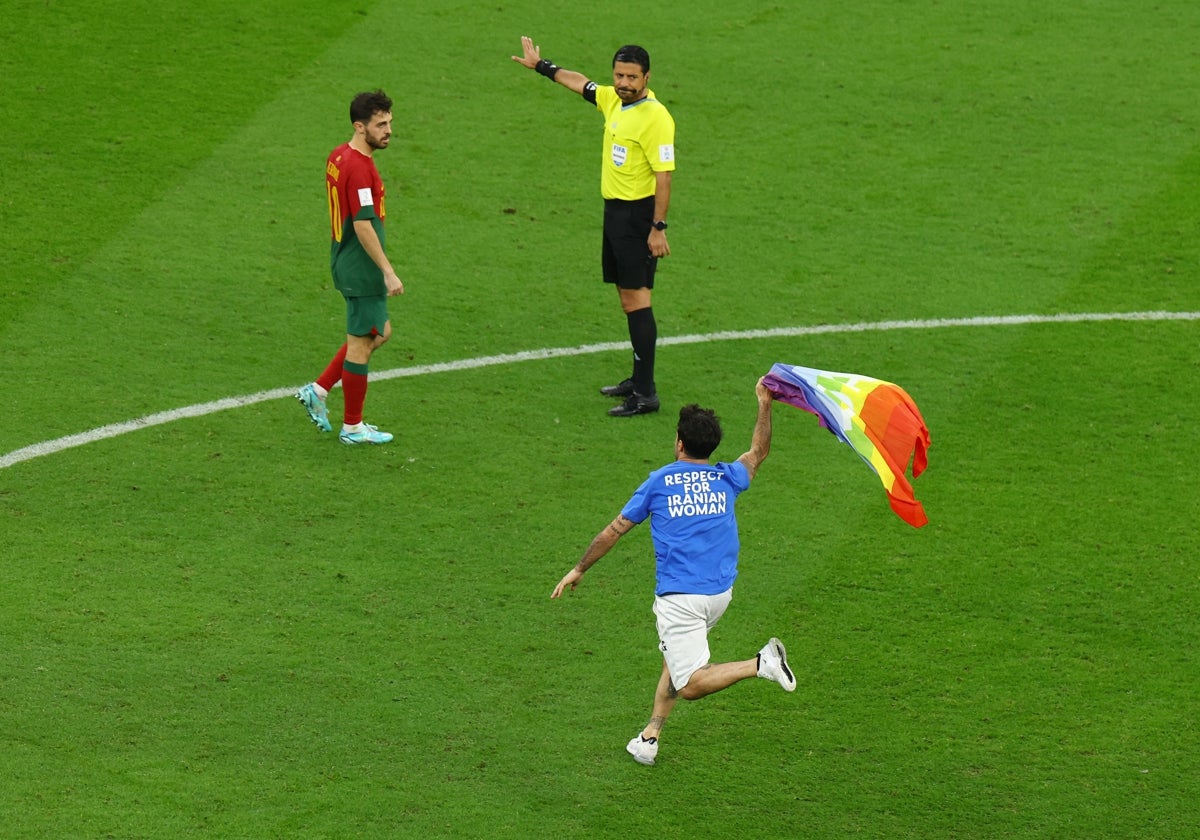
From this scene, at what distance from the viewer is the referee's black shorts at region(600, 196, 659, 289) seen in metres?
10.8

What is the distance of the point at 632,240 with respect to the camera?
10773 millimetres

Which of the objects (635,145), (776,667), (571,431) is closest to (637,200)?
(635,145)

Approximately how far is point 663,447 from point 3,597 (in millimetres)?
4090

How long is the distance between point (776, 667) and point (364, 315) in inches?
170

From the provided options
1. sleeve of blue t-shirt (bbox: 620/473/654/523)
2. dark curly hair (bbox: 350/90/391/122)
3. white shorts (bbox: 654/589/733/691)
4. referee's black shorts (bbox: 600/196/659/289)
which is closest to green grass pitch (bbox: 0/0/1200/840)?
white shorts (bbox: 654/589/733/691)

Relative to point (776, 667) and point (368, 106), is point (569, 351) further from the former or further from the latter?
point (776, 667)

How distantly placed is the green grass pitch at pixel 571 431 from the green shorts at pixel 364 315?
29.7 inches

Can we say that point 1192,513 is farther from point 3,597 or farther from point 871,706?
point 3,597

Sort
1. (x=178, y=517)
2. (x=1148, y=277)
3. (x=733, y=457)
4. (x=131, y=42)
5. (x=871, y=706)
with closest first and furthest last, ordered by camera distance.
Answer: (x=871, y=706) < (x=178, y=517) < (x=733, y=457) < (x=1148, y=277) < (x=131, y=42)

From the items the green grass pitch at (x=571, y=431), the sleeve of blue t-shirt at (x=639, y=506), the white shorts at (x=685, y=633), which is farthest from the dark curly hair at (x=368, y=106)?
the white shorts at (x=685, y=633)

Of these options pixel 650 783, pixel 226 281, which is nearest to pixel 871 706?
pixel 650 783

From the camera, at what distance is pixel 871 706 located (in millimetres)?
7895

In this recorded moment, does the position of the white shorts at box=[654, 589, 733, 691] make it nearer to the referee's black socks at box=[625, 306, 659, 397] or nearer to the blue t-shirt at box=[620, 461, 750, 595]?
the blue t-shirt at box=[620, 461, 750, 595]

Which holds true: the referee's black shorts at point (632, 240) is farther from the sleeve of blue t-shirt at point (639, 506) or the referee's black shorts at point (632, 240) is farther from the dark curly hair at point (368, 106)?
the sleeve of blue t-shirt at point (639, 506)
